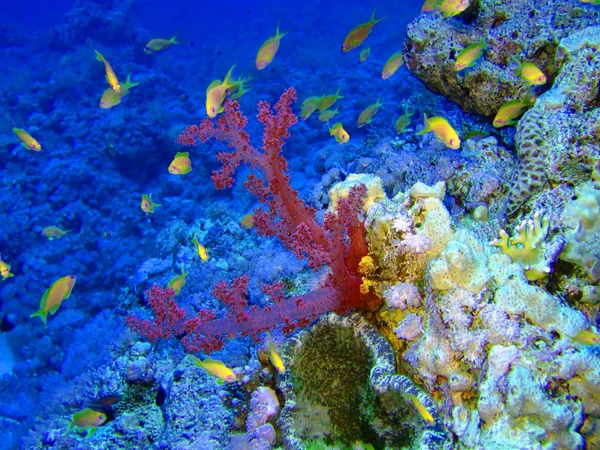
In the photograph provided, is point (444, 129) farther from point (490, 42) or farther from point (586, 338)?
Result: point (586, 338)

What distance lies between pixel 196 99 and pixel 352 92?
23.1ft

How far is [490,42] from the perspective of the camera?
4605mm

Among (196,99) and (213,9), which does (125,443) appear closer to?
(196,99)

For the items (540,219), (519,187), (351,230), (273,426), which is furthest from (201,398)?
(519,187)

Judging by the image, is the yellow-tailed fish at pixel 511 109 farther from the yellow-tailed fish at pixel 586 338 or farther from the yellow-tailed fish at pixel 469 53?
the yellow-tailed fish at pixel 586 338

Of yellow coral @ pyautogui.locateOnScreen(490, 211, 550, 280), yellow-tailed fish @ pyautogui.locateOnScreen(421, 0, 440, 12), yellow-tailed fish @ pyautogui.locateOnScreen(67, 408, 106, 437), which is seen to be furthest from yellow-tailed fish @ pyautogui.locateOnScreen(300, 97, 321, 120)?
yellow-tailed fish @ pyautogui.locateOnScreen(67, 408, 106, 437)

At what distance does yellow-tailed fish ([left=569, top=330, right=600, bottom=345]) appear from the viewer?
5.63ft

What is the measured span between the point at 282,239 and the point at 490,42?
3.78 meters

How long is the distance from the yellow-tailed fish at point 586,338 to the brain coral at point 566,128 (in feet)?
5.52

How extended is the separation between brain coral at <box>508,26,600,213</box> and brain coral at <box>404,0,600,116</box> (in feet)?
3.08

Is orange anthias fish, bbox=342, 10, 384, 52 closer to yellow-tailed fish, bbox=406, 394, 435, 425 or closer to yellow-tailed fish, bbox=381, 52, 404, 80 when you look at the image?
yellow-tailed fish, bbox=381, 52, 404, 80

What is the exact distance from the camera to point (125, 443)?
313 cm

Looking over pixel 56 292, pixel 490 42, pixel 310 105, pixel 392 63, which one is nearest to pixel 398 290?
pixel 56 292

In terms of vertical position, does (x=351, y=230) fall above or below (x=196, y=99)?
above
